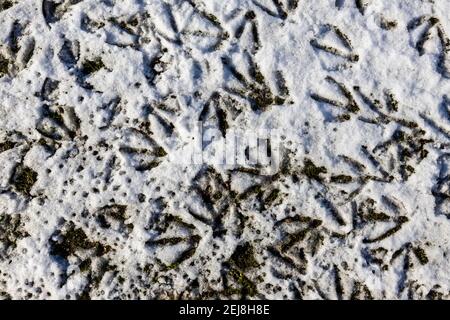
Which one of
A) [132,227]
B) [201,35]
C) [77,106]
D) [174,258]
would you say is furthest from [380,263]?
[77,106]

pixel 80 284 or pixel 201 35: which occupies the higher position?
pixel 201 35

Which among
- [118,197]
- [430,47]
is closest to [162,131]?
[118,197]
